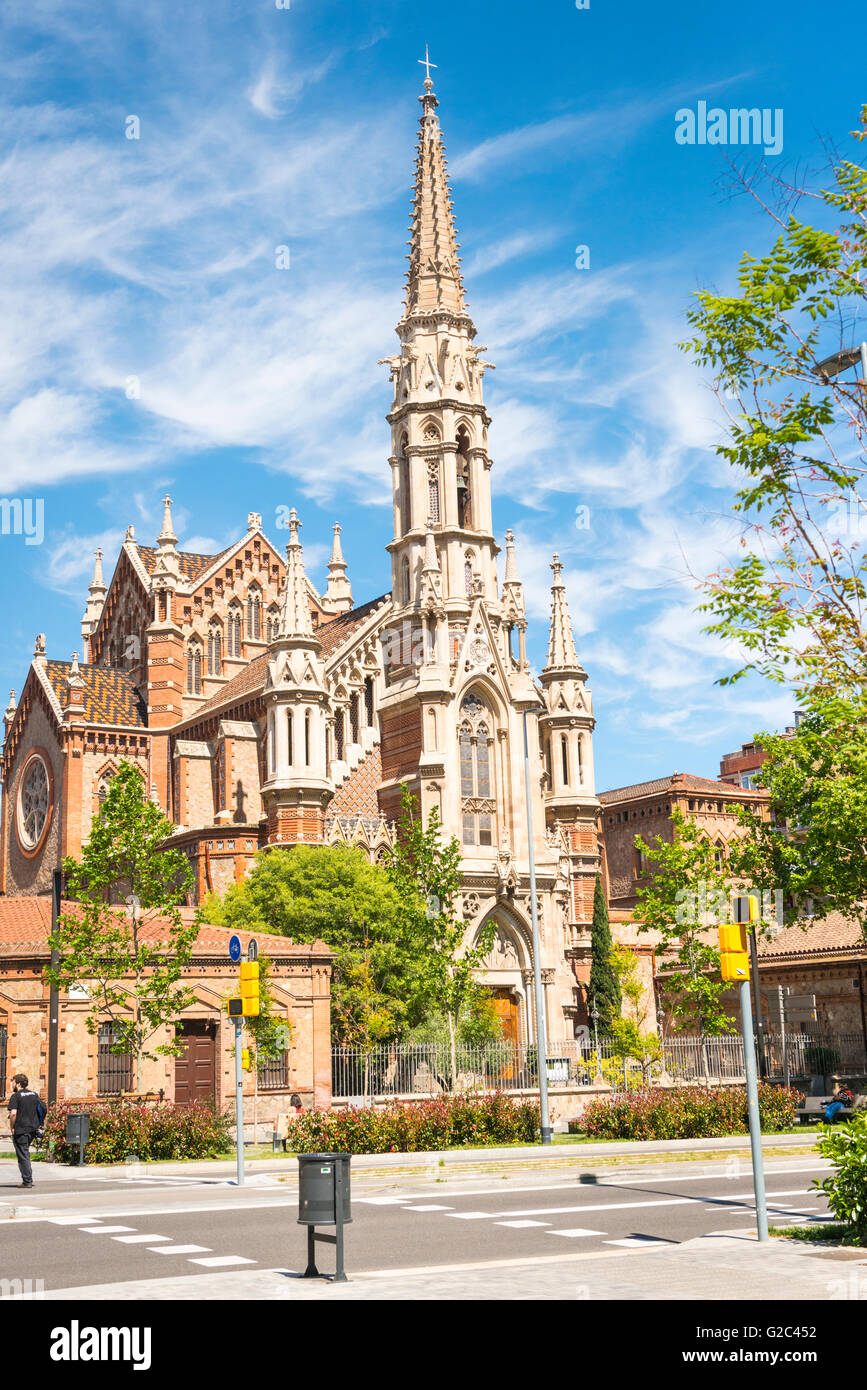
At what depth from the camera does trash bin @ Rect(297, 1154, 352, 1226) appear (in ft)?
39.0

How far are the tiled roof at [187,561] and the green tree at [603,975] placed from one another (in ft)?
90.4

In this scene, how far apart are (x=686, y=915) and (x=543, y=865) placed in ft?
37.9

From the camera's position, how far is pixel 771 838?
40.6m

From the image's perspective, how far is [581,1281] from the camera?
11.1 meters

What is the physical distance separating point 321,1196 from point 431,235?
52193mm

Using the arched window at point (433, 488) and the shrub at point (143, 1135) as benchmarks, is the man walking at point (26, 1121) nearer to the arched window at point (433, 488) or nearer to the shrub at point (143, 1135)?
the shrub at point (143, 1135)

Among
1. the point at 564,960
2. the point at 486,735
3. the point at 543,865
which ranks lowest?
the point at 564,960

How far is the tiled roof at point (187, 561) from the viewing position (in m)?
70.4

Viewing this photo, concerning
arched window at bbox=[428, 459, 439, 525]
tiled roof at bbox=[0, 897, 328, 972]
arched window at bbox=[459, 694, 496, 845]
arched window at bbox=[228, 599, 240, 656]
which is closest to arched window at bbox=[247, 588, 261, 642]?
arched window at bbox=[228, 599, 240, 656]

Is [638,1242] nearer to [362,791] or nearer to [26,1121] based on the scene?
[26,1121]

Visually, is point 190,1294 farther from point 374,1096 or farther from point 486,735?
point 486,735

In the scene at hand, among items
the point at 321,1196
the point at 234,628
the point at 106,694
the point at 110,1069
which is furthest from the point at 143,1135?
the point at 234,628

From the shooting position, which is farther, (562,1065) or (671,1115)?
(562,1065)
